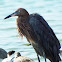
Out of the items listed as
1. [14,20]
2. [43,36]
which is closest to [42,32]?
[43,36]

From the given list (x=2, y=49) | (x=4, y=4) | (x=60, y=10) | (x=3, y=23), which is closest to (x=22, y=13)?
(x=2, y=49)

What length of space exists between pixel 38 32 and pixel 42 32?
0.11 metres

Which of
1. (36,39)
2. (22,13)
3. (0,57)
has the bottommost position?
(0,57)

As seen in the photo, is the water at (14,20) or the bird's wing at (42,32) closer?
the bird's wing at (42,32)

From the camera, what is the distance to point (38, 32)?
10008 millimetres

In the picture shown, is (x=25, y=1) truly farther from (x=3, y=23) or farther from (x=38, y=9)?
(x=3, y=23)

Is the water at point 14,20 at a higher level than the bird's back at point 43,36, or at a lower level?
lower

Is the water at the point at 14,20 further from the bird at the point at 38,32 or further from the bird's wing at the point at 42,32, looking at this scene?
the bird's wing at the point at 42,32

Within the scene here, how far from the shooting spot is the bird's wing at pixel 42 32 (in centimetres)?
996

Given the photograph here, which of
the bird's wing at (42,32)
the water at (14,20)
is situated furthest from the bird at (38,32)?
the water at (14,20)

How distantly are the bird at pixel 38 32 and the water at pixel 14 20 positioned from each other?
51cm

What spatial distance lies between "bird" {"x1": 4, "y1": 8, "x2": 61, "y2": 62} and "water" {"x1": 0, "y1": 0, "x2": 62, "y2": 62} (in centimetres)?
51

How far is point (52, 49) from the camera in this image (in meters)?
10.1

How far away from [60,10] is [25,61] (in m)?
8.06
